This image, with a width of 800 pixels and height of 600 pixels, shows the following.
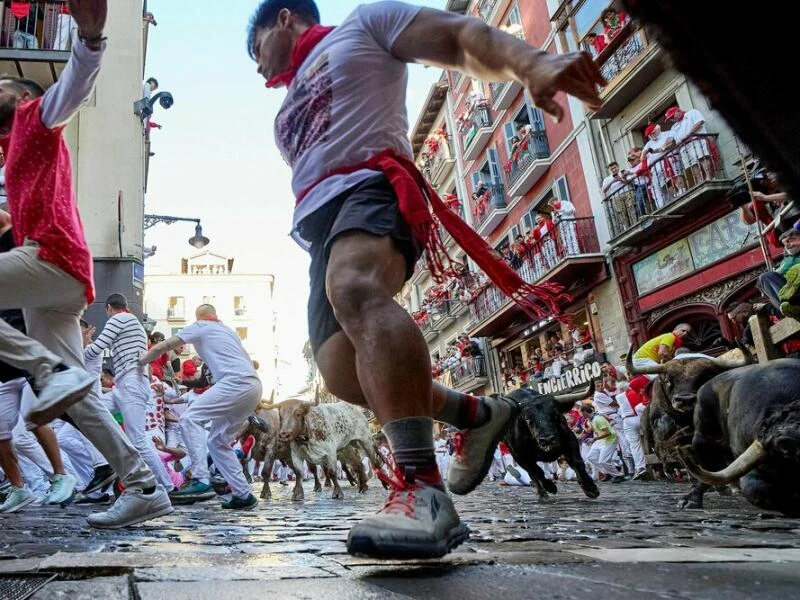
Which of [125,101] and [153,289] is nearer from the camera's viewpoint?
[125,101]

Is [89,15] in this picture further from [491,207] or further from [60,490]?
[491,207]

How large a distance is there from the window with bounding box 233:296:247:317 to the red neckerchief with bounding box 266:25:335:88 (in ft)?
218

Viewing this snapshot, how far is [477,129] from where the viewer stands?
27312 mm

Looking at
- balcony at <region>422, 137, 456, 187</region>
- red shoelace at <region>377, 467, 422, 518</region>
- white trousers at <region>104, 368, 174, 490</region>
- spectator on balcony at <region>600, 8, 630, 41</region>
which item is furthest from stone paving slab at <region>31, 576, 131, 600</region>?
balcony at <region>422, 137, 456, 187</region>

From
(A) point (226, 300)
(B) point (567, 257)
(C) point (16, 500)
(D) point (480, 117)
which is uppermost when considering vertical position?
(A) point (226, 300)

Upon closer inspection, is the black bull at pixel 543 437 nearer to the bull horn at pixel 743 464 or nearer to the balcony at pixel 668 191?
the bull horn at pixel 743 464

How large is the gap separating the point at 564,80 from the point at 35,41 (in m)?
14.2

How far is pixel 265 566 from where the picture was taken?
1.58m

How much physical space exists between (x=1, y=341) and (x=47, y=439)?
11.3 ft

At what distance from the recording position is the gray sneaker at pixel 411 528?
64.4 inches

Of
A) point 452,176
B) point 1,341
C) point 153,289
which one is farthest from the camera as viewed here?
point 153,289

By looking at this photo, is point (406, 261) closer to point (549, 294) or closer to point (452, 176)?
point (549, 294)

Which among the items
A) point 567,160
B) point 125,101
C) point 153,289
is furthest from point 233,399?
point 153,289

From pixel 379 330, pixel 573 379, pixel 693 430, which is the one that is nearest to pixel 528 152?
pixel 573 379
